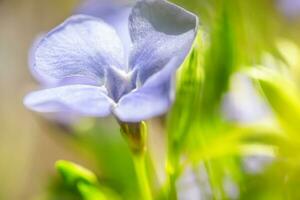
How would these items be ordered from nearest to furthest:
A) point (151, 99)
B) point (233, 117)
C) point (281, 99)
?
point (151, 99), point (281, 99), point (233, 117)

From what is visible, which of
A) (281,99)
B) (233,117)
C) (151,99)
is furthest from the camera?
(233,117)

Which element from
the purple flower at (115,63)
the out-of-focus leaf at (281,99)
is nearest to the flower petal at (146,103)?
the purple flower at (115,63)

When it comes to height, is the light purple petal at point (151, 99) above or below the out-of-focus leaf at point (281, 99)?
above

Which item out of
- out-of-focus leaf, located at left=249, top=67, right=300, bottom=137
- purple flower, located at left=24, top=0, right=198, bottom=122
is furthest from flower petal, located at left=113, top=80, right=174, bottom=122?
out-of-focus leaf, located at left=249, top=67, right=300, bottom=137

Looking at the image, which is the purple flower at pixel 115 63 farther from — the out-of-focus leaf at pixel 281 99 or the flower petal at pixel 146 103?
the out-of-focus leaf at pixel 281 99

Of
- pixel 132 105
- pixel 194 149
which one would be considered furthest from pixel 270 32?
pixel 132 105

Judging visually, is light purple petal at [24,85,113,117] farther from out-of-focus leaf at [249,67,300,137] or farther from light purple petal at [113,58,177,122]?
out-of-focus leaf at [249,67,300,137]

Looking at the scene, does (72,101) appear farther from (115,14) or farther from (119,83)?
(115,14)

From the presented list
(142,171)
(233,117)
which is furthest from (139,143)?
(233,117)
